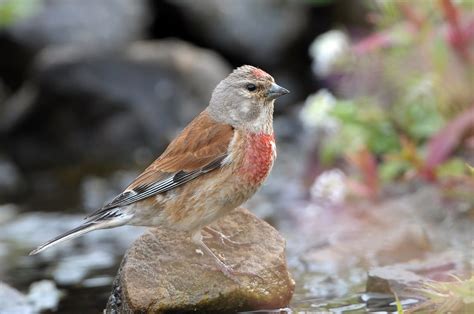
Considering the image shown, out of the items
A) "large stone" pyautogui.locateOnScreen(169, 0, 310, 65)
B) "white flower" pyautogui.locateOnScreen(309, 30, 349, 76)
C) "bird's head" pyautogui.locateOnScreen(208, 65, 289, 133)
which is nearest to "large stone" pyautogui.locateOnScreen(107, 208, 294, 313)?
"bird's head" pyautogui.locateOnScreen(208, 65, 289, 133)

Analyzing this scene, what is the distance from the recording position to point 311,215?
7508mm

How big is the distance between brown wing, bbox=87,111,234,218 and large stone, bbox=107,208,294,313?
254 mm

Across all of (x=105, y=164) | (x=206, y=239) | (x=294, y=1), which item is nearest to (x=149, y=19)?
(x=294, y=1)

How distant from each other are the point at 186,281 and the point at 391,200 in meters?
2.85

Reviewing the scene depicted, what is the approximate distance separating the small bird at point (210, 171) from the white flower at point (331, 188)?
7.09ft

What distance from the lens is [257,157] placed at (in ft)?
16.2

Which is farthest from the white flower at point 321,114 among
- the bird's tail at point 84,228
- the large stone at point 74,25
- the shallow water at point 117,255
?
the large stone at point 74,25

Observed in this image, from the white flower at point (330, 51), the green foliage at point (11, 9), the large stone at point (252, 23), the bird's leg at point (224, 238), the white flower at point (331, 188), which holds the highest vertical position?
the large stone at point (252, 23)

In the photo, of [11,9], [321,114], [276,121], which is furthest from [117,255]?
[276,121]

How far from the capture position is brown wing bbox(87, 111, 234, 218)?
4.95 m

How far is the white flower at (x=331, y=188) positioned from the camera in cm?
720

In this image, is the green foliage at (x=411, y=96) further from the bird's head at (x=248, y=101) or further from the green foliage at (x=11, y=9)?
the green foliage at (x=11, y=9)

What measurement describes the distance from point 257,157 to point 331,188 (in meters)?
2.38

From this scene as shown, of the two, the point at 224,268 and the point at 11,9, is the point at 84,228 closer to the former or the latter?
the point at 224,268
